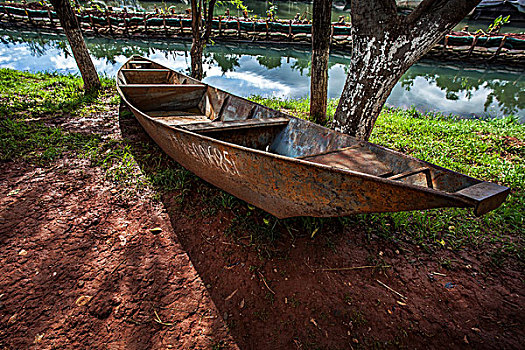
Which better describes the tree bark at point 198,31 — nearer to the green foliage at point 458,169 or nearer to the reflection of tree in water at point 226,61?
the green foliage at point 458,169

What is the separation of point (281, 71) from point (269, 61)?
249 centimetres

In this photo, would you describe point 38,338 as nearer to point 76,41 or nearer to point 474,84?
point 76,41

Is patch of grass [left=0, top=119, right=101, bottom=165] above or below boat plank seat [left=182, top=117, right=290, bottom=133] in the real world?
below

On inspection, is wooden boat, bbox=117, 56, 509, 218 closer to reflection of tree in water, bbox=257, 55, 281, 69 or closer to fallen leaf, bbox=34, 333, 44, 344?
fallen leaf, bbox=34, 333, 44, 344

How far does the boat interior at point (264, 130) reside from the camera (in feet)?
6.12

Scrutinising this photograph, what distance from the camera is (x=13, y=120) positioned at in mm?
4309

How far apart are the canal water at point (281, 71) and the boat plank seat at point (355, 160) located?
19.5ft

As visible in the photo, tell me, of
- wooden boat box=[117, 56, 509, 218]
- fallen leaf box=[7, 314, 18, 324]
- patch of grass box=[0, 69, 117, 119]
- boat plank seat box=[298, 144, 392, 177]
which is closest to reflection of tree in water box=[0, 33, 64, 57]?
patch of grass box=[0, 69, 117, 119]

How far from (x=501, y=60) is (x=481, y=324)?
53.9ft

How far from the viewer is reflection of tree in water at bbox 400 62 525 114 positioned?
8796 millimetres

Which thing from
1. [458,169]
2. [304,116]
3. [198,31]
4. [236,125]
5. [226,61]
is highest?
[198,31]

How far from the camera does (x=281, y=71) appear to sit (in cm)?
1159

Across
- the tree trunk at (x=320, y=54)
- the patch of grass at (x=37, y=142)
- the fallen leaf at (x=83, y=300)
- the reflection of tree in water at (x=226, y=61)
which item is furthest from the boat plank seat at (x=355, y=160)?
the reflection of tree in water at (x=226, y=61)

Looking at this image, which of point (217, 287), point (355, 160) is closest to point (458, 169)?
point (355, 160)
